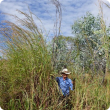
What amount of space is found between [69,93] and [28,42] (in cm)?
129

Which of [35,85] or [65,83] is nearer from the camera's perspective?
[35,85]

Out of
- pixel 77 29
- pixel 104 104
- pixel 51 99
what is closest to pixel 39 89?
pixel 51 99

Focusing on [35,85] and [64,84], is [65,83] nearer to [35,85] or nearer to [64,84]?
[64,84]

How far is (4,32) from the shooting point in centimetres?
383

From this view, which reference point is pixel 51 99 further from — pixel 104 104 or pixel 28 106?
pixel 104 104

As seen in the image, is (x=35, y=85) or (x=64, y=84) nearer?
(x=35, y=85)

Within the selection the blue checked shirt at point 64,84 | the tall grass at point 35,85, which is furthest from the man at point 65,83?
the tall grass at point 35,85

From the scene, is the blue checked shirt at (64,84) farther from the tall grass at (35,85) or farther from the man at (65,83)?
the tall grass at (35,85)

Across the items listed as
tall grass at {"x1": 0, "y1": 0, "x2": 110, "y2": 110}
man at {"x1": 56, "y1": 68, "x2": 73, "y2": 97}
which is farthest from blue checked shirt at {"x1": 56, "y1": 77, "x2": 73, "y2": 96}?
tall grass at {"x1": 0, "y1": 0, "x2": 110, "y2": 110}

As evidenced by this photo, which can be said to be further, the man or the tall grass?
the man

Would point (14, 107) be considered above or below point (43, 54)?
below

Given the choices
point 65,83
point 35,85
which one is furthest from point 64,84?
point 35,85

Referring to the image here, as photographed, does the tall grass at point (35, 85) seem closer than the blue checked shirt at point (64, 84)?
Yes

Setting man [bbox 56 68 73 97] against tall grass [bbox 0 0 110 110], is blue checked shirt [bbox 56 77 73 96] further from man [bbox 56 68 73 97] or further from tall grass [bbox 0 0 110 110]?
tall grass [bbox 0 0 110 110]
